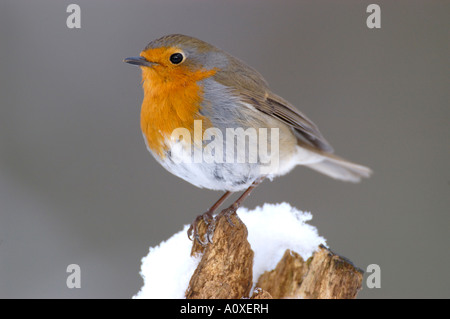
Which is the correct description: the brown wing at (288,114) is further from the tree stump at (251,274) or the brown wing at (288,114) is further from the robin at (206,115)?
the tree stump at (251,274)

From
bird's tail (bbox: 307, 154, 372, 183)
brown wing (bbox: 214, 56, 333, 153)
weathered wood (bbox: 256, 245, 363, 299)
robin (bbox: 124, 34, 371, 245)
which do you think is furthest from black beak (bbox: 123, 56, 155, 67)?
bird's tail (bbox: 307, 154, 372, 183)

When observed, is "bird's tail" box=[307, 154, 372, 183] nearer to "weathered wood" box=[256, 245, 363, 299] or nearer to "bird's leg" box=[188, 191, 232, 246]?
"bird's leg" box=[188, 191, 232, 246]

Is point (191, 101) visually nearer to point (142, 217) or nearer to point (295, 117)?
point (295, 117)

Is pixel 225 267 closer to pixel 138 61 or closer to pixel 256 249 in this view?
pixel 256 249

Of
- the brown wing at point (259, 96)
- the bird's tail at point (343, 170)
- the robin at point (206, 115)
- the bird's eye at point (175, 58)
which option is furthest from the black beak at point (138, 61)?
the bird's tail at point (343, 170)

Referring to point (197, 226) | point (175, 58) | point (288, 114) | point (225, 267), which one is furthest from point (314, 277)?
point (175, 58)

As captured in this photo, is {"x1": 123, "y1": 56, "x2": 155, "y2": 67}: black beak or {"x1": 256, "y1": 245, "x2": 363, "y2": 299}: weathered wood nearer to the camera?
{"x1": 256, "y1": 245, "x2": 363, "y2": 299}: weathered wood
